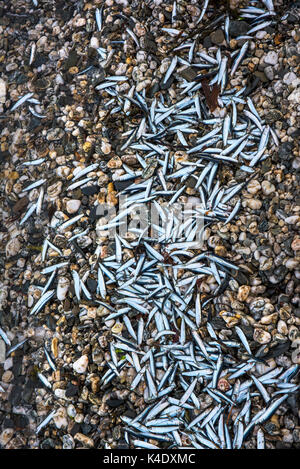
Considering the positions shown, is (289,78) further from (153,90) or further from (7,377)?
(7,377)

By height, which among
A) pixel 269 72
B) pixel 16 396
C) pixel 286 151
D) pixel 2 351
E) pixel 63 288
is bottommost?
pixel 16 396

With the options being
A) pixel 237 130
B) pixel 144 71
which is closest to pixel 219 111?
pixel 237 130

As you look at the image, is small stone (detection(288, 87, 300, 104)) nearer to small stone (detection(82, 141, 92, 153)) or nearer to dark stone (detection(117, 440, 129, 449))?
small stone (detection(82, 141, 92, 153))

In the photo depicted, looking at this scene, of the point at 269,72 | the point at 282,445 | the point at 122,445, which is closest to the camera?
the point at 282,445

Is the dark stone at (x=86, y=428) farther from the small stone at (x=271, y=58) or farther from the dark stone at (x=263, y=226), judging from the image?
the small stone at (x=271, y=58)

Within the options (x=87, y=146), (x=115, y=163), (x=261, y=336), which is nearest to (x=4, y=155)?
(x=87, y=146)

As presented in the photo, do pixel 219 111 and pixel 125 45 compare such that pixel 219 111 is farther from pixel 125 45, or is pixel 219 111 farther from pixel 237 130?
pixel 125 45
